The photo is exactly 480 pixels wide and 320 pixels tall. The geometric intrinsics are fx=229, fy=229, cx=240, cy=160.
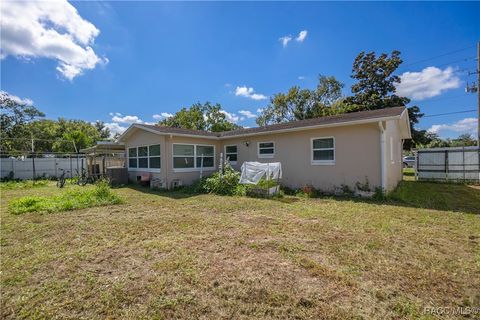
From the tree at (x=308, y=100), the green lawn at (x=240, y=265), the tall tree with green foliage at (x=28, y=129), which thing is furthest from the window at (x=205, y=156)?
the tall tree with green foliage at (x=28, y=129)

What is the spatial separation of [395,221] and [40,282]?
6.71 m

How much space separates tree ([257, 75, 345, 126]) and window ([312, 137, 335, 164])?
674 inches

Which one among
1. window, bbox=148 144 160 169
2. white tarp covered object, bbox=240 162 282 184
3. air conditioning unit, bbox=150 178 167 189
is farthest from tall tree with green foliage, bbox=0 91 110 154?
white tarp covered object, bbox=240 162 282 184

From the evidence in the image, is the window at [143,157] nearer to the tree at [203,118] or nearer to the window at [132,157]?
the window at [132,157]

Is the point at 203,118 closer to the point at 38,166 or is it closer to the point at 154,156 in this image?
the point at 38,166

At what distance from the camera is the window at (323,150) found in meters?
9.14

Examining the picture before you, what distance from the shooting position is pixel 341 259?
3.45 metres

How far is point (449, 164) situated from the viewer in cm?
1322

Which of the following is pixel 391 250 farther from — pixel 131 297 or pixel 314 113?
pixel 314 113

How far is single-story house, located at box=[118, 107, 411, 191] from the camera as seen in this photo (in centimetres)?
830

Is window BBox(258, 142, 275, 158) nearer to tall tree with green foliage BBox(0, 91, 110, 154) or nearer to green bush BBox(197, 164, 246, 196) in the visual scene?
Result: green bush BBox(197, 164, 246, 196)

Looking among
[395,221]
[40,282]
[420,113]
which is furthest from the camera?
[420,113]

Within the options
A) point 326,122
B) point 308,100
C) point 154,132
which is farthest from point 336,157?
point 308,100

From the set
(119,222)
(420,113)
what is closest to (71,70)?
(119,222)
